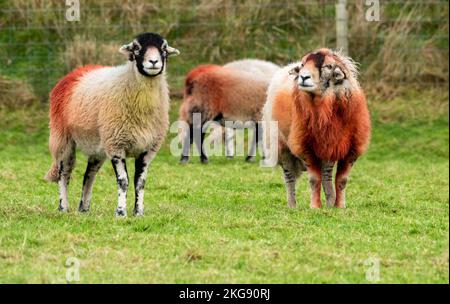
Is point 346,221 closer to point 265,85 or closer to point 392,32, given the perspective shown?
point 265,85

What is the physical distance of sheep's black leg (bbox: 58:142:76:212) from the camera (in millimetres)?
11336

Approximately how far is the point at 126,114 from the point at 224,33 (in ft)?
36.6

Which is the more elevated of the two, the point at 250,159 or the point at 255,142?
the point at 255,142

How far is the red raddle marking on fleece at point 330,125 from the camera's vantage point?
11.2m

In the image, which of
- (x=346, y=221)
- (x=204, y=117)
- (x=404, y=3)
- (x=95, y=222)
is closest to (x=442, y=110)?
(x=404, y=3)

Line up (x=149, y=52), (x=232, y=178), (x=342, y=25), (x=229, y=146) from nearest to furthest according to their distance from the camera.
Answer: (x=149, y=52) → (x=232, y=178) → (x=229, y=146) → (x=342, y=25)

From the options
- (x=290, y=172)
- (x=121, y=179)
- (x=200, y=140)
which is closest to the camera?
(x=121, y=179)

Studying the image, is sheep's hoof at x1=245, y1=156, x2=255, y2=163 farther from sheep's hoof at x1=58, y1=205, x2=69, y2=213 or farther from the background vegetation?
sheep's hoof at x1=58, y1=205, x2=69, y2=213

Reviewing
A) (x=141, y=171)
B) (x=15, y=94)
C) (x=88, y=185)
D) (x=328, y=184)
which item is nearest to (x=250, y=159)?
(x=15, y=94)

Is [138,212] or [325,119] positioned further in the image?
[325,119]

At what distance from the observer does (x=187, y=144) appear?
17922 mm

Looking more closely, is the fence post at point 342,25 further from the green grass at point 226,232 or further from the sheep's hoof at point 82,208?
the sheep's hoof at point 82,208

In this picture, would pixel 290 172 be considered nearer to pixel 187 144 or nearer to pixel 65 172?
pixel 65 172
